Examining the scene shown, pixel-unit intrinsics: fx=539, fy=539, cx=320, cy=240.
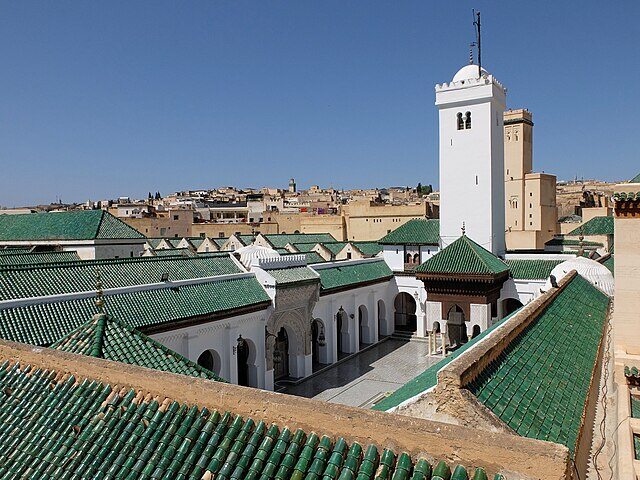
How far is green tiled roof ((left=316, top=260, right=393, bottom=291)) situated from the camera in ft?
53.7

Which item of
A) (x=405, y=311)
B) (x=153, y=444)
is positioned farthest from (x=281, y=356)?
(x=153, y=444)

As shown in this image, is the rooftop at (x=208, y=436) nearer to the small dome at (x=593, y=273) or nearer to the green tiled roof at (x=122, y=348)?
the green tiled roof at (x=122, y=348)

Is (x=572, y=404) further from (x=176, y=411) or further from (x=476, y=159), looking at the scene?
(x=476, y=159)

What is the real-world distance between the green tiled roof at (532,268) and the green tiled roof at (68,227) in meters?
13.0

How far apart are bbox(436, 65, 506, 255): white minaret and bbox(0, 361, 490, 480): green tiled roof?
16828 millimetres

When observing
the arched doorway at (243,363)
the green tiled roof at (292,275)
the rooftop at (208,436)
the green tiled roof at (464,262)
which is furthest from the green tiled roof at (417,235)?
the rooftop at (208,436)

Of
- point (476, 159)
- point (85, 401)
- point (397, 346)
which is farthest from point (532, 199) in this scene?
point (85, 401)

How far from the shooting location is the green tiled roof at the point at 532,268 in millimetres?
16670

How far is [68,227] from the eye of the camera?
18.7 meters

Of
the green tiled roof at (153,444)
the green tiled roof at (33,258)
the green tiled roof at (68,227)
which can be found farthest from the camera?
the green tiled roof at (68,227)

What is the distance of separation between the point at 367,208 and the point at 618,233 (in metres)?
28.3

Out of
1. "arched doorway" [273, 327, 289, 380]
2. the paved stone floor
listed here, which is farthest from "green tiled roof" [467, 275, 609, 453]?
"arched doorway" [273, 327, 289, 380]

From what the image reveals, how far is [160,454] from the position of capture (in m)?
3.24

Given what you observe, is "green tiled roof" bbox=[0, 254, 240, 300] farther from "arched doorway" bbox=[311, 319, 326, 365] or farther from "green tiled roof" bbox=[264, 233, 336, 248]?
"green tiled roof" bbox=[264, 233, 336, 248]
